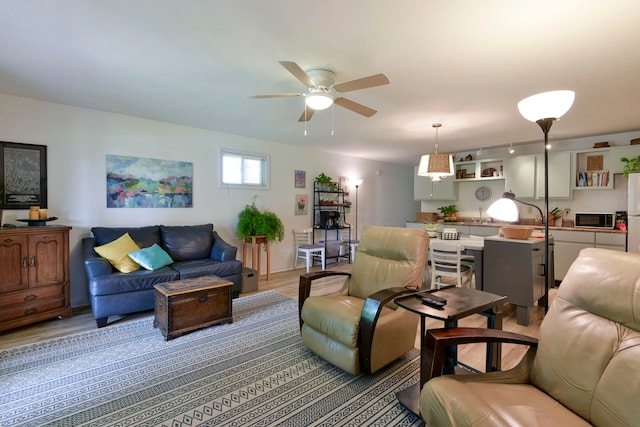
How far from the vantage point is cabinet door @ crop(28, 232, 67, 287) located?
2951mm

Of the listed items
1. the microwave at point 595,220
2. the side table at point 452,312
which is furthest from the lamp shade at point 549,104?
the microwave at point 595,220

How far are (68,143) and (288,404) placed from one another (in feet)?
12.6

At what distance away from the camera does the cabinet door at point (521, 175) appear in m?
5.38

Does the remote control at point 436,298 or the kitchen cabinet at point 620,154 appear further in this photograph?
the kitchen cabinet at point 620,154

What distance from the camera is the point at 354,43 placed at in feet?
6.97

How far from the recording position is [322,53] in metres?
2.26

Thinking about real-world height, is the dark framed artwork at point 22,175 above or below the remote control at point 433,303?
above

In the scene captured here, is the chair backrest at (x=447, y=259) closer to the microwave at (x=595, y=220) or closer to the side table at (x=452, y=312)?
the side table at (x=452, y=312)

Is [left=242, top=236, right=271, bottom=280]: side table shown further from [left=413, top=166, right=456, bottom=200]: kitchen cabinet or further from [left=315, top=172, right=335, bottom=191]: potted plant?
[left=413, top=166, right=456, bottom=200]: kitchen cabinet

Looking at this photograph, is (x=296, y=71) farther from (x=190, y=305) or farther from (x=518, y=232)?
(x=518, y=232)

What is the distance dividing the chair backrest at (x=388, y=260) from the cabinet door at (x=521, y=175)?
410 centimetres

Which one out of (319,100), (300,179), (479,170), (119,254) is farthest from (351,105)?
(479,170)

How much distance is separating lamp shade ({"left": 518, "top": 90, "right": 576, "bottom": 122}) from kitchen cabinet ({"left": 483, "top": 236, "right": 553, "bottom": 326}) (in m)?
1.87

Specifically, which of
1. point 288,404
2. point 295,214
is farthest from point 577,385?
point 295,214
